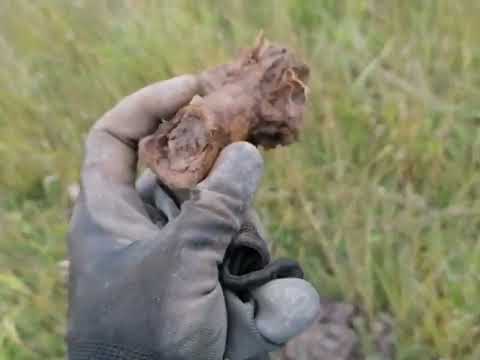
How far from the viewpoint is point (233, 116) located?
104 centimetres

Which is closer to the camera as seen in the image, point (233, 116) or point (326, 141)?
point (233, 116)

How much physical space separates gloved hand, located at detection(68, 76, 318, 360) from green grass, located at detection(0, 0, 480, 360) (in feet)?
1.80

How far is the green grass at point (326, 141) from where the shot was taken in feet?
5.04

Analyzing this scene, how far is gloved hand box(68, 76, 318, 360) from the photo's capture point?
3.17 ft

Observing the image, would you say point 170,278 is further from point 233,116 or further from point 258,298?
point 233,116

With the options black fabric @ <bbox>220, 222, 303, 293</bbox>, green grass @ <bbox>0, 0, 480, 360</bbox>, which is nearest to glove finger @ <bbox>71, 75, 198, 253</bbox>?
black fabric @ <bbox>220, 222, 303, 293</bbox>

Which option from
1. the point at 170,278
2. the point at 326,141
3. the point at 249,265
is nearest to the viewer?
the point at 170,278

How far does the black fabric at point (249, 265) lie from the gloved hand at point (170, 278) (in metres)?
0.02

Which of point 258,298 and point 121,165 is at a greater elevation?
point 121,165

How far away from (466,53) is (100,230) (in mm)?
1208

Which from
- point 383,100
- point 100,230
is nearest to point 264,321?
point 100,230

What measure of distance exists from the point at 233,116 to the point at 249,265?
10.0 inches

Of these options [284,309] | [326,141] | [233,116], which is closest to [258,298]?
[284,309]

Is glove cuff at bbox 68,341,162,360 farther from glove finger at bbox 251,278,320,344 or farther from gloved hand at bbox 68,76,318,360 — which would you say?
glove finger at bbox 251,278,320,344
